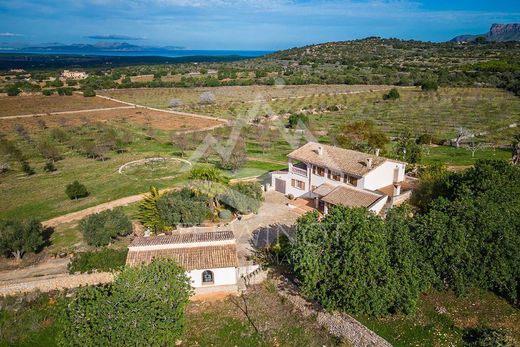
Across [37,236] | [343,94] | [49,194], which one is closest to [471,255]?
[37,236]

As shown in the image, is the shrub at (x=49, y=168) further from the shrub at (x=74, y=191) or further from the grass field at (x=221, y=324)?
the grass field at (x=221, y=324)

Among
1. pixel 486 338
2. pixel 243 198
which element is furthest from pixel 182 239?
pixel 486 338

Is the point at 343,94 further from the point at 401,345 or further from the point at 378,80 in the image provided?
the point at 401,345

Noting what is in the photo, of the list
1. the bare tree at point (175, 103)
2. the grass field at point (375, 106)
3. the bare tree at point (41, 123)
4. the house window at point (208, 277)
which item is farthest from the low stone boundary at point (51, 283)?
the bare tree at point (175, 103)

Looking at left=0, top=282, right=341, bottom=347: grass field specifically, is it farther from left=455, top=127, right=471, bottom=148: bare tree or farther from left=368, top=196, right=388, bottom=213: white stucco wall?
left=455, top=127, right=471, bottom=148: bare tree

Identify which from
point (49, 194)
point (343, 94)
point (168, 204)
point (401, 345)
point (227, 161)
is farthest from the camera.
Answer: point (343, 94)

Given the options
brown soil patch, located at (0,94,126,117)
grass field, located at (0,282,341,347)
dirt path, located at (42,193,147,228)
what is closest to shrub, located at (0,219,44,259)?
grass field, located at (0,282,341,347)

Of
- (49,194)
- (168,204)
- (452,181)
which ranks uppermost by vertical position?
(452,181)

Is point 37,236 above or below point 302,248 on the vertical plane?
below
